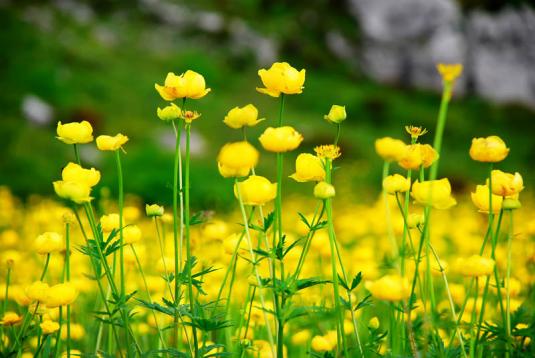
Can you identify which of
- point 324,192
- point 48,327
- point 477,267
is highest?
point 324,192

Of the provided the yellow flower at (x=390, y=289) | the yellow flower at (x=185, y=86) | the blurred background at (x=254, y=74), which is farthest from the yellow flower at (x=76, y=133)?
the blurred background at (x=254, y=74)

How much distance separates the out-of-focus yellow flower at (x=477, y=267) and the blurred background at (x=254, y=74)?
5.26 meters

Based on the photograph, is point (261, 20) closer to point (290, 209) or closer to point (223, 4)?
point (223, 4)

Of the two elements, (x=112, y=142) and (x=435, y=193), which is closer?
(x=435, y=193)

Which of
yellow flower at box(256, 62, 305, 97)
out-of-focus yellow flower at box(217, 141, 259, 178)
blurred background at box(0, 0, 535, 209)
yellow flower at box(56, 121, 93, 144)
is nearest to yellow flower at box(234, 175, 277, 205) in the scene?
out-of-focus yellow flower at box(217, 141, 259, 178)

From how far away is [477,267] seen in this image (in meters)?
0.84

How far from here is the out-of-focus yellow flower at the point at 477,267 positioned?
839 mm

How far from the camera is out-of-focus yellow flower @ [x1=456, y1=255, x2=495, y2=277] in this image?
2.75ft

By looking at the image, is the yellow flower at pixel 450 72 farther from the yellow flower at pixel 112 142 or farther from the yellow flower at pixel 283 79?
the yellow flower at pixel 112 142

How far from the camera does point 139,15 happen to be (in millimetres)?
15391

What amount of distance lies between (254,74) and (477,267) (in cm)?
1384

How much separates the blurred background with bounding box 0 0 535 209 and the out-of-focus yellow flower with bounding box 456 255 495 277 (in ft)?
17.3

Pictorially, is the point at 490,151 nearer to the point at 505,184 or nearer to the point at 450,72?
the point at 505,184

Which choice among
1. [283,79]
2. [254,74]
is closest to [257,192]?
[283,79]
